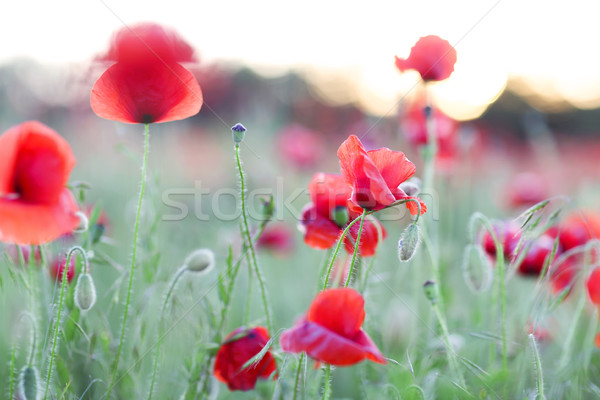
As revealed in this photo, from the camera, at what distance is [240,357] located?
1214 mm

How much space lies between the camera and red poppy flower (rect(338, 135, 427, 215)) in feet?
3.34

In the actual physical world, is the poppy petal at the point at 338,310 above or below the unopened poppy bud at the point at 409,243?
below

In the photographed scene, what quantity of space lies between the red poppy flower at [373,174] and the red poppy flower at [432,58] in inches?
24.8

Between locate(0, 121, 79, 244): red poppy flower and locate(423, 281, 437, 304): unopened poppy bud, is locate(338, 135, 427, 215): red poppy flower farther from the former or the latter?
locate(0, 121, 79, 244): red poppy flower

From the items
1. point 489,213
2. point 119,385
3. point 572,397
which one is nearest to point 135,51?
point 119,385

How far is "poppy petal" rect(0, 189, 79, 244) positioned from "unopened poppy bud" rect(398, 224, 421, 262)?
2.15ft

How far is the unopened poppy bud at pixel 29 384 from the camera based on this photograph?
40.5 inches

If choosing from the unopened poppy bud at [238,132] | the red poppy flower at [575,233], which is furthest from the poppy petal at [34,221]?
the red poppy flower at [575,233]

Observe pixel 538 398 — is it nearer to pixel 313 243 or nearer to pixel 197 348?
pixel 313 243

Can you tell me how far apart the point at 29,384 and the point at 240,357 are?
0.42m

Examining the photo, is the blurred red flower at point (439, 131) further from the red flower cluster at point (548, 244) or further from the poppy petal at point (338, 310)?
the poppy petal at point (338, 310)

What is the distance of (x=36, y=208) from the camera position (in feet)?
3.57

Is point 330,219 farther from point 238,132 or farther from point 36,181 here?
point 36,181

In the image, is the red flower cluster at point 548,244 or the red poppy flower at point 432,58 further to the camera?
Answer: the red flower cluster at point 548,244
